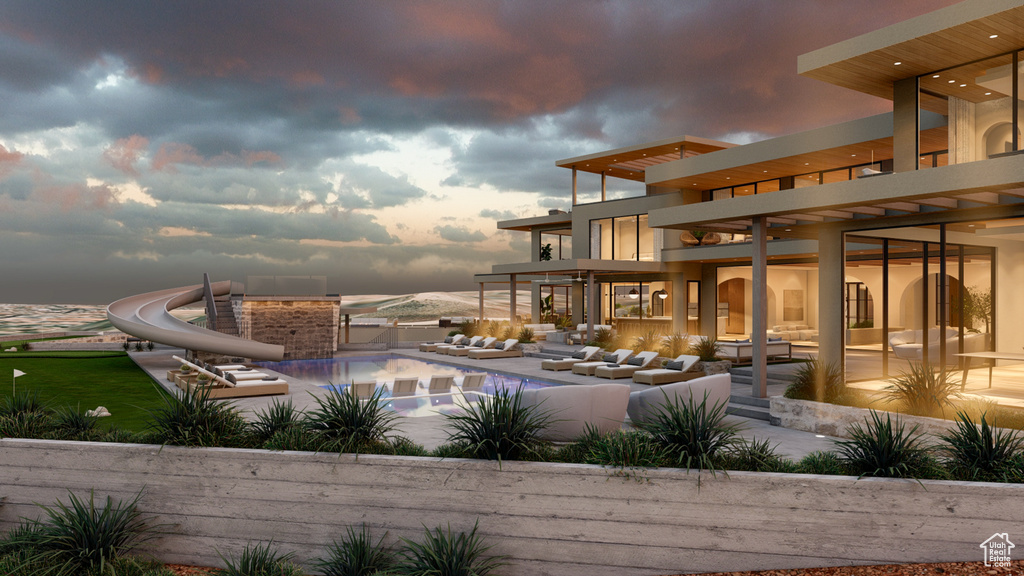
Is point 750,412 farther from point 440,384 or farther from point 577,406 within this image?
point 440,384

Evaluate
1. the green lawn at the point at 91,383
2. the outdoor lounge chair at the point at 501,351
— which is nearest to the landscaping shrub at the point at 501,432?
the green lawn at the point at 91,383

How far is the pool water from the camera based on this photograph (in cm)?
1258

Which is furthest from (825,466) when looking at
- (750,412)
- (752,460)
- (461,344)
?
(461,344)

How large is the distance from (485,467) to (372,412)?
1533 millimetres

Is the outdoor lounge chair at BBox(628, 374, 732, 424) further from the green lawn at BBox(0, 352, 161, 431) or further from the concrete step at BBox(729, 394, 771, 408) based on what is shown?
the green lawn at BBox(0, 352, 161, 431)

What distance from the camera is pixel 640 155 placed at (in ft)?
86.5

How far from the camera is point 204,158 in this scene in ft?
125

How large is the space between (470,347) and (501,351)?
1.48 meters

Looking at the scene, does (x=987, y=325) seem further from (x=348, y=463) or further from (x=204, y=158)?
(x=204, y=158)

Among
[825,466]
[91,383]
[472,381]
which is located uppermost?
[825,466]

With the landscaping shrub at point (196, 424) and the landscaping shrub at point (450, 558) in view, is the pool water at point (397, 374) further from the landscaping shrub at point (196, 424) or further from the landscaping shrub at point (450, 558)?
the landscaping shrub at point (450, 558)

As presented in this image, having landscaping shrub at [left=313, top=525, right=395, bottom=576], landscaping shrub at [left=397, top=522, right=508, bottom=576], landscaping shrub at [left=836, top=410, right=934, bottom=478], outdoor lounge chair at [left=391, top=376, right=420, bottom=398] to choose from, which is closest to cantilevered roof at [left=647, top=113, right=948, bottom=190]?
landscaping shrub at [left=836, top=410, right=934, bottom=478]

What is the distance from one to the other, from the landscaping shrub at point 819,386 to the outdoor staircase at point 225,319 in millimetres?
21142

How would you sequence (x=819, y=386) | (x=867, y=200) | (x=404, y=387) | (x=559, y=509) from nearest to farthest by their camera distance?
1. (x=559, y=509)
2. (x=867, y=200)
3. (x=819, y=386)
4. (x=404, y=387)
